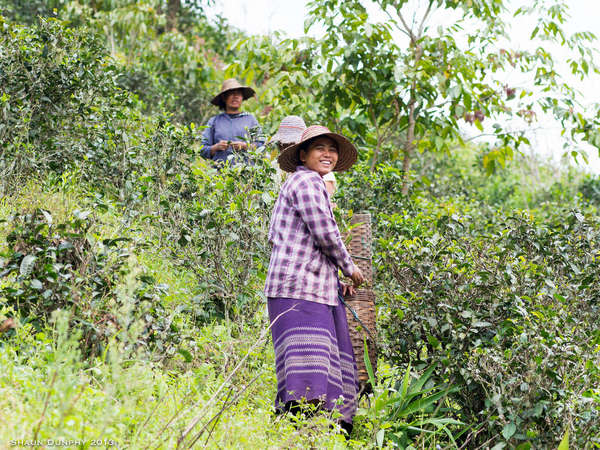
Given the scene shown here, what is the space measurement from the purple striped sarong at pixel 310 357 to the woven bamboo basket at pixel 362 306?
0.74ft

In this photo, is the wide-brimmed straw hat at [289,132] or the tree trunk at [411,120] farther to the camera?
the tree trunk at [411,120]

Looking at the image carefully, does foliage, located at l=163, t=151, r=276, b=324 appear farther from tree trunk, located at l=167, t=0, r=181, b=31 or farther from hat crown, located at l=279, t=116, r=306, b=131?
tree trunk, located at l=167, t=0, r=181, b=31

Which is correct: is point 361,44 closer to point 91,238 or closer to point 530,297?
point 530,297

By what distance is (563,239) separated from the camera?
4.44 m

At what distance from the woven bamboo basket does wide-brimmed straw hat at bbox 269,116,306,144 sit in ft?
3.13

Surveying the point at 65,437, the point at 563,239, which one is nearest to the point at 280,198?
the point at 65,437

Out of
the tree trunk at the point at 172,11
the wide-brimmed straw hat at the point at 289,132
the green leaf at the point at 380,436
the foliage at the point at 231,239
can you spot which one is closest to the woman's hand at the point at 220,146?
the foliage at the point at 231,239

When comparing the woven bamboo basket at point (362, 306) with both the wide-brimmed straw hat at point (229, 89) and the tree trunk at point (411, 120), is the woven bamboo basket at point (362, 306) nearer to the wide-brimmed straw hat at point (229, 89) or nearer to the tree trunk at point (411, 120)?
the tree trunk at point (411, 120)

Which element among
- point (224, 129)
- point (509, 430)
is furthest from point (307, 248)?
point (224, 129)

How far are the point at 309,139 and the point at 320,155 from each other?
11cm

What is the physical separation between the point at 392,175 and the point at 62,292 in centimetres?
347

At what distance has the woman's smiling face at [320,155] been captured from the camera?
351cm

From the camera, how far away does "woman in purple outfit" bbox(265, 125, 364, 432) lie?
3.19 meters

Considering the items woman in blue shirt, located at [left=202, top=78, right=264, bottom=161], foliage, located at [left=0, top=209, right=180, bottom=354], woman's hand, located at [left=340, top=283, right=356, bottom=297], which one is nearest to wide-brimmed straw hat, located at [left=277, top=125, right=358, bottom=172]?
woman's hand, located at [left=340, top=283, right=356, bottom=297]
